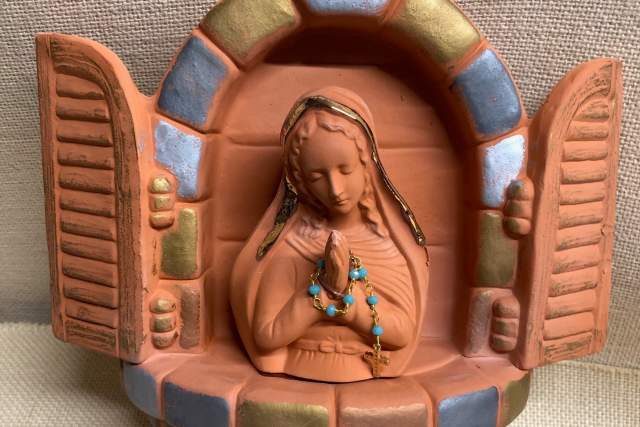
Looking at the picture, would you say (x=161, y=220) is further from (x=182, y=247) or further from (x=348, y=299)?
(x=348, y=299)

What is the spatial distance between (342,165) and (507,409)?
60 cm

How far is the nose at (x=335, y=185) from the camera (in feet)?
3.61

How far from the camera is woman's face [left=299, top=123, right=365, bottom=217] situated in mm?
1091

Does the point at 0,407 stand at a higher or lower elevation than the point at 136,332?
lower

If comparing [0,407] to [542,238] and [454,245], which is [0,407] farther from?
[542,238]

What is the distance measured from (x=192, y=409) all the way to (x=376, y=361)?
374mm

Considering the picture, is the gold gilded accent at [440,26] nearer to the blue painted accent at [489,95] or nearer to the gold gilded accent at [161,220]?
the blue painted accent at [489,95]

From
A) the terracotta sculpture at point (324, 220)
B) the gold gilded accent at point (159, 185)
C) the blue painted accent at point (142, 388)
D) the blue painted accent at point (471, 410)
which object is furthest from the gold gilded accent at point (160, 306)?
the blue painted accent at point (471, 410)

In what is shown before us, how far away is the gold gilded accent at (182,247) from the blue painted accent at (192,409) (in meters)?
0.24

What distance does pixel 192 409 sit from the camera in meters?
1.14

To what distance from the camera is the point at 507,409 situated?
1.19 metres

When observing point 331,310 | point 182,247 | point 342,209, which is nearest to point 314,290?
point 331,310

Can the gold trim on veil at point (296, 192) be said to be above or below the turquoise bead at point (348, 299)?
above

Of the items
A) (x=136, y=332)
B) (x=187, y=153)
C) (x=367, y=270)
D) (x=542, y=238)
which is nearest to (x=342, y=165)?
(x=367, y=270)
